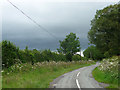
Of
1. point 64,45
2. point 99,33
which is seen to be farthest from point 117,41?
point 64,45

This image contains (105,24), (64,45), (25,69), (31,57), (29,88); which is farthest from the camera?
(64,45)

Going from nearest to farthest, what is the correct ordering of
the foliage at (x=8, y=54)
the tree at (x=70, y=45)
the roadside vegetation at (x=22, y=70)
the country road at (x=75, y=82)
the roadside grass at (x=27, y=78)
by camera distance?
the roadside grass at (x=27, y=78), the roadside vegetation at (x=22, y=70), the country road at (x=75, y=82), the foliage at (x=8, y=54), the tree at (x=70, y=45)

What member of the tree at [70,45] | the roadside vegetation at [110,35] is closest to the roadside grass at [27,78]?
the roadside vegetation at [110,35]

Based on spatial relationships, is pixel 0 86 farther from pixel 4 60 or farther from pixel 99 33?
pixel 99 33

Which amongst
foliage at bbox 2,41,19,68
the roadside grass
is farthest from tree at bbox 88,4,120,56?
foliage at bbox 2,41,19,68

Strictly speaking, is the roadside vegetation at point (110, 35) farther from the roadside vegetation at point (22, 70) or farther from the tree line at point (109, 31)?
the roadside vegetation at point (22, 70)

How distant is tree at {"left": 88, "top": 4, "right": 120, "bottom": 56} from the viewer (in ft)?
46.9

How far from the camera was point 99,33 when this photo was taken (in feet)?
55.9

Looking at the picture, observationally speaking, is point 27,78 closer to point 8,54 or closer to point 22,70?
point 22,70

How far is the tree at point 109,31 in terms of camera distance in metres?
14.3

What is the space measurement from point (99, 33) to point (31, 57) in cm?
1256

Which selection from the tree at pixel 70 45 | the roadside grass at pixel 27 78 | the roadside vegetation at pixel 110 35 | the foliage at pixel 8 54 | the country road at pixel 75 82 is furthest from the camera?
the tree at pixel 70 45

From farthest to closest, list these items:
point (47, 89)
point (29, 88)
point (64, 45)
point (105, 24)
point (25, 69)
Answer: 1. point (64, 45)
2. point (25, 69)
3. point (105, 24)
4. point (47, 89)
5. point (29, 88)

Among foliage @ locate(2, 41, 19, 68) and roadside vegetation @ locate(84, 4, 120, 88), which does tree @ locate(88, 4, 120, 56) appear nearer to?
roadside vegetation @ locate(84, 4, 120, 88)
